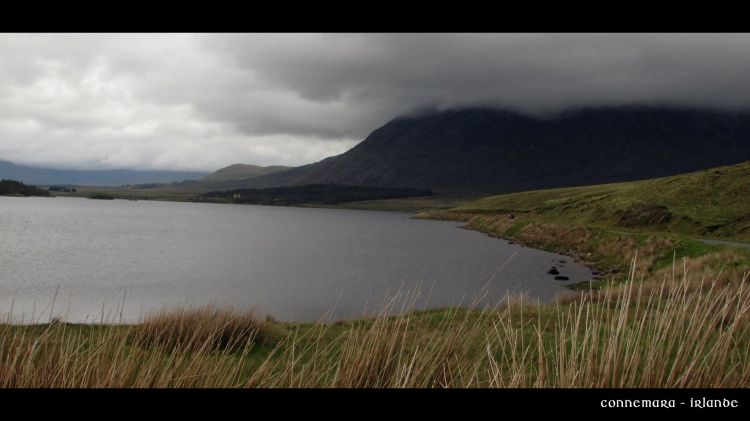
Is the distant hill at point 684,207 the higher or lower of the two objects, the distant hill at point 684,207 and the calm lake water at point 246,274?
the higher

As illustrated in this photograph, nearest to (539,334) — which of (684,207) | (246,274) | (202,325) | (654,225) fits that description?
(202,325)

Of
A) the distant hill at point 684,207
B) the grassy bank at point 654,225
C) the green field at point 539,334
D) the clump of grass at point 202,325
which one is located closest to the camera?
the green field at point 539,334

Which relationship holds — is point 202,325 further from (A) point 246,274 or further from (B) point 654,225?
(B) point 654,225

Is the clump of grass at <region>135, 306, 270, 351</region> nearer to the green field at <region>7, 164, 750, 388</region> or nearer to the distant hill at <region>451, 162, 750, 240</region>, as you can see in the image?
the green field at <region>7, 164, 750, 388</region>

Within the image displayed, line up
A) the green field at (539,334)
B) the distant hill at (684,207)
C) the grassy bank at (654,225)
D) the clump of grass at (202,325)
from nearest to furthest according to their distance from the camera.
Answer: the green field at (539,334) → the clump of grass at (202,325) → the grassy bank at (654,225) → the distant hill at (684,207)

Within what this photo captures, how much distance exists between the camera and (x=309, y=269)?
49688 mm

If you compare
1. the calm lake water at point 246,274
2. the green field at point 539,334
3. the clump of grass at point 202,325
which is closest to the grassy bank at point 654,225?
the green field at point 539,334

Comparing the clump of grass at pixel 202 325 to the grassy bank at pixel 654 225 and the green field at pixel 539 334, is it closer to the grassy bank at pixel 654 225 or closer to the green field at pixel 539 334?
the green field at pixel 539 334

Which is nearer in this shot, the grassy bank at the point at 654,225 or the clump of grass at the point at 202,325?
the clump of grass at the point at 202,325
